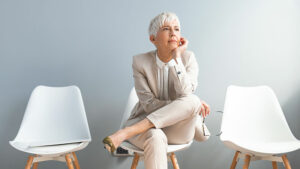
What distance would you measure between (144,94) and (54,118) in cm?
73

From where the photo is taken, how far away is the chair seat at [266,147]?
1842mm

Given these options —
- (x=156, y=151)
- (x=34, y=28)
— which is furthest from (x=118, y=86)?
(x=156, y=151)

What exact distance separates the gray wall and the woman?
60 cm

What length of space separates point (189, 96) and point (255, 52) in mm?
1152

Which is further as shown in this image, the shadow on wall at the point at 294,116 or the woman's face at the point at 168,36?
the shadow on wall at the point at 294,116

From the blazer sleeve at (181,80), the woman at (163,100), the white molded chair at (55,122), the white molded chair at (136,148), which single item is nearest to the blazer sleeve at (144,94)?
the woman at (163,100)

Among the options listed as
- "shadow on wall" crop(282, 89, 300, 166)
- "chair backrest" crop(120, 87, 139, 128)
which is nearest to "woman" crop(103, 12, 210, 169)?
"chair backrest" crop(120, 87, 139, 128)

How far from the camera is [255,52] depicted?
262 centimetres

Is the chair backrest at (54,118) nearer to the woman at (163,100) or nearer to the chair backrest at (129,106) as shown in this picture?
the chair backrest at (129,106)

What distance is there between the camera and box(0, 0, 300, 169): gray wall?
2.45 meters

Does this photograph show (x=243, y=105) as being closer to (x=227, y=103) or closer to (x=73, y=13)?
(x=227, y=103)

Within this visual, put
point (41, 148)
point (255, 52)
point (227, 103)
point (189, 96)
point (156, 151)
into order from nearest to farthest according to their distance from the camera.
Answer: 1. point (156, 151)
2. point (189, 96)
3. point (41, 148)
4. point (227, 103)
5. point (255, 52)

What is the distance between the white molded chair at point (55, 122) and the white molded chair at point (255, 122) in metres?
0.91

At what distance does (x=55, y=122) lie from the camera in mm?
2232
